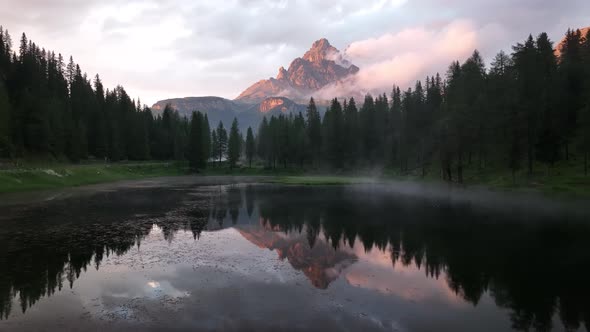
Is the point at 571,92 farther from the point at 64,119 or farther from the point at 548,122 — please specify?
the point at 64,119

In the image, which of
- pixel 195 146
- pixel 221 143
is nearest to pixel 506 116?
pixel 195 146

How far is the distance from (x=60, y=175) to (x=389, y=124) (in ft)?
312

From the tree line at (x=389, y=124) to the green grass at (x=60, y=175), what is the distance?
14.7 m

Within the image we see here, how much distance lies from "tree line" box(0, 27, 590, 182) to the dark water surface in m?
33.9

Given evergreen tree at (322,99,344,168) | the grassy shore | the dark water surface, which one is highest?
evergreen tree at (322,99,344,168)

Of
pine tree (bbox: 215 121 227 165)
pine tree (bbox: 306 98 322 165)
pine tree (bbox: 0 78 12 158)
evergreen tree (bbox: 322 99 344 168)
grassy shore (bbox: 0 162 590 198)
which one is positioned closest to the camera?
grassy shore (bbox: 0 162 590 198)

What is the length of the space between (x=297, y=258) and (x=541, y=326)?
12.6 m

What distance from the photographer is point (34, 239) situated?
2411 centimetres

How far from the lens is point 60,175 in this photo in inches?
2594

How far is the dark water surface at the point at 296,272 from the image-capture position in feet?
41.8

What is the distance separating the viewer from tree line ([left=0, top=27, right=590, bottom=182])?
6019 cm

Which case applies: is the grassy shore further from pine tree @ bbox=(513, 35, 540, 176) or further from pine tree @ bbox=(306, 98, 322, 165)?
pine tree @ bbox=(306, 98, 322, 165)

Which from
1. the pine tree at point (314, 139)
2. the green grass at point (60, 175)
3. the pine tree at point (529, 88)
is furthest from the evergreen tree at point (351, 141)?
the green grass at point (60, 175)

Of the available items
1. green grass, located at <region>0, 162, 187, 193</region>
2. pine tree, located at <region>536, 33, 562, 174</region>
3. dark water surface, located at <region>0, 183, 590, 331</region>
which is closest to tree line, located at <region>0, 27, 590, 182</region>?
pine tree, located at <region>536, 33, 562, 174</region>
